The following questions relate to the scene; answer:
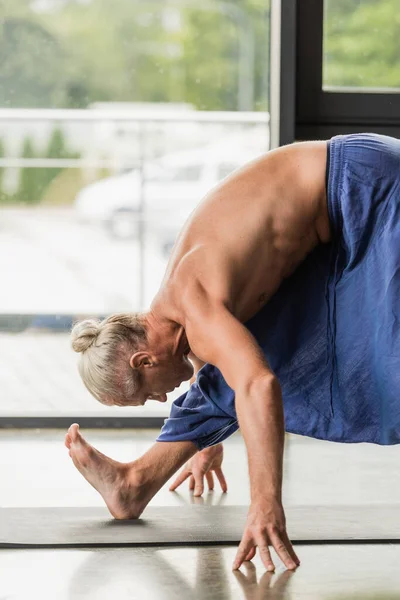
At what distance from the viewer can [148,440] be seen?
3145 millimetres

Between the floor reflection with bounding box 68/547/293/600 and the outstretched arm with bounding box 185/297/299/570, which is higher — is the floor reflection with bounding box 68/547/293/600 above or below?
below

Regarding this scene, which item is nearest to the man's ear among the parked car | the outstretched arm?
the outstretched arm

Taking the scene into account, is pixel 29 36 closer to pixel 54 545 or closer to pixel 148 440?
pixel 148 440

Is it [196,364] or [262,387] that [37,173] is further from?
[262,387]

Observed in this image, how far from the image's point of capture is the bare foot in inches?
84.4

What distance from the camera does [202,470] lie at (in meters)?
2.44

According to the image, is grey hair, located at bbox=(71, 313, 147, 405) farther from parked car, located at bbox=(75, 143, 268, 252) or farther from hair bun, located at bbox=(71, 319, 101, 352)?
parked car, located at bbox=(75, 143, 268, 252)

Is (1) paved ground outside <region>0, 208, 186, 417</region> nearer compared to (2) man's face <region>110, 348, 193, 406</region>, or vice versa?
(2) man's face <region>110, 348, 193, 406</region>

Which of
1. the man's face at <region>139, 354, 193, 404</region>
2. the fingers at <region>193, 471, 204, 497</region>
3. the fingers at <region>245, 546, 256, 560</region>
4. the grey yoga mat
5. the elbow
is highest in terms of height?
the elbow

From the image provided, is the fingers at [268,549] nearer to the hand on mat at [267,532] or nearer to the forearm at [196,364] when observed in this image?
the hand on mat at [267,532]

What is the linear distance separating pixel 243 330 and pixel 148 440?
1419 mm

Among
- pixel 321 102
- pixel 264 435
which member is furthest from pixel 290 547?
pixel 321 102

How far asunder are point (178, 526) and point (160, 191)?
180cm

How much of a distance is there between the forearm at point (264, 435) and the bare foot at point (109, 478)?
51 centimetres
